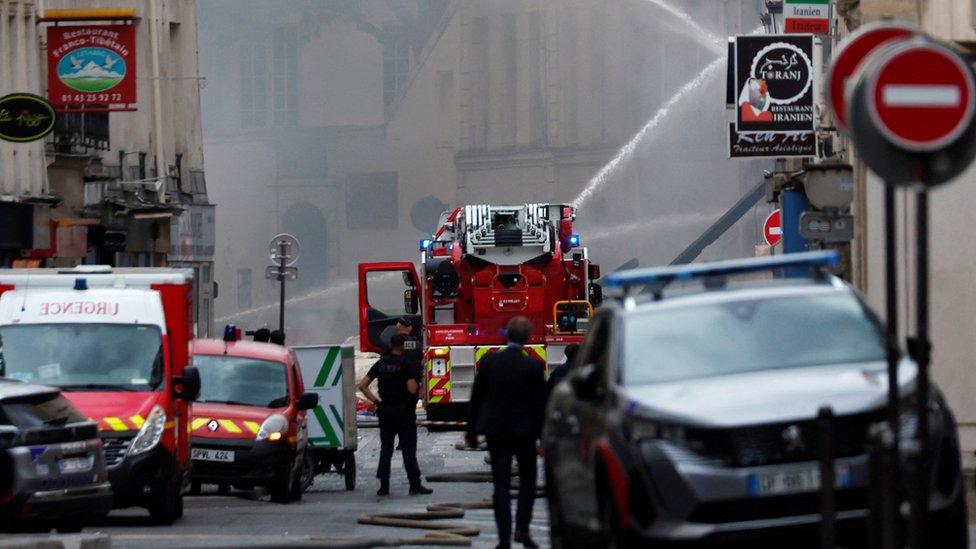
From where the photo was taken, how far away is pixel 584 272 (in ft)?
114

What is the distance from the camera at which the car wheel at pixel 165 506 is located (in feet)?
59.0

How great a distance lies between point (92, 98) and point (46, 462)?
54.6 feet

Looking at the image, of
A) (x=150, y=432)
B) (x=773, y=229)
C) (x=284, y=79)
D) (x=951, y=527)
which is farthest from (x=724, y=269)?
(x=284, y=79)

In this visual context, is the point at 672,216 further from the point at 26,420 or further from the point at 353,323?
the point at 26,420

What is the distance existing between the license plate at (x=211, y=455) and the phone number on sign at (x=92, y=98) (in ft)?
35.9

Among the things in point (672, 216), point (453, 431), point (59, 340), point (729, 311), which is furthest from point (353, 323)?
point (729, 311)

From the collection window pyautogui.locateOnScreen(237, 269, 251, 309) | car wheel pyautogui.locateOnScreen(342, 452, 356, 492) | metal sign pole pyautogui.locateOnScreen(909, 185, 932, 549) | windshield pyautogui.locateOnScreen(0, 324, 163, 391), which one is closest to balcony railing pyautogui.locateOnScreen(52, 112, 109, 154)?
car wheel pyautogui.locateOnScreen(342, 452, 356, 492)

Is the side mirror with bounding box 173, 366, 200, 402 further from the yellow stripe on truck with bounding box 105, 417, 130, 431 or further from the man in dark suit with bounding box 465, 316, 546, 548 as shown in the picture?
the man in dark suit with bounding box 465, 316, 546, 548

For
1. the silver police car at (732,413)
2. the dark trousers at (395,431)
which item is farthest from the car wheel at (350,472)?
the silver police car at (732,413)

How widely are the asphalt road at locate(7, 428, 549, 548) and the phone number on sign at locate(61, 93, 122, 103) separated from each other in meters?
7.04

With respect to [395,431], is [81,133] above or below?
above

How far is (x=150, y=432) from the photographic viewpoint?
59.0 ft

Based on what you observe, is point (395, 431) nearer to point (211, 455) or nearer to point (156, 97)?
point (211, 455)

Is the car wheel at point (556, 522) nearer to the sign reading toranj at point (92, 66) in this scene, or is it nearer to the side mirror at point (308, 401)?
the side mirror at point (308, 401)
